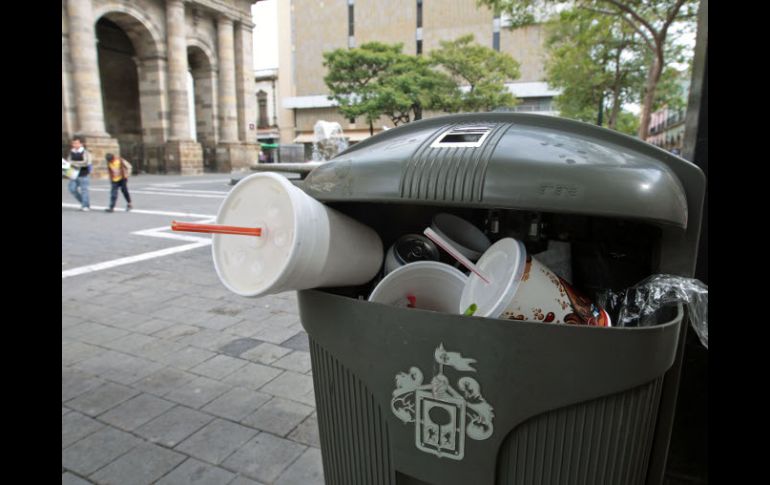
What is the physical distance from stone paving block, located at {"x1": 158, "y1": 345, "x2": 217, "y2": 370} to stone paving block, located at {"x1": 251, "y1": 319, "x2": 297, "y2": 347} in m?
0.39

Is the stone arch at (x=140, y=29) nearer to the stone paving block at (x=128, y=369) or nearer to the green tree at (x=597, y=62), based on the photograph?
the green tree at (x=597, y=62)

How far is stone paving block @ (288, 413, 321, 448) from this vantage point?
228cm

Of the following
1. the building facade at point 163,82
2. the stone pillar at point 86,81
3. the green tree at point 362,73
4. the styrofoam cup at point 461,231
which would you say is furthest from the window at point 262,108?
the styrofoam cup at point 461,231

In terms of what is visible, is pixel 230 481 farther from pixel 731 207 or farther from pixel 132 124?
pixel 132 124

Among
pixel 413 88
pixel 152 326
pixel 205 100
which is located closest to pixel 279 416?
pixel 152 326

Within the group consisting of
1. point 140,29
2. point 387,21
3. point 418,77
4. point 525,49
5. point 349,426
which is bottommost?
point 349,426

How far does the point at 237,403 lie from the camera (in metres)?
2.61

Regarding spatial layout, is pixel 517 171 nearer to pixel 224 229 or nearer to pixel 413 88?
pixel 224 229

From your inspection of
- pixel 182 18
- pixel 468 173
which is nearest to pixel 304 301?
pixel 468 173

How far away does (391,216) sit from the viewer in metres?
1.41

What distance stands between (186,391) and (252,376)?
1.20 ft

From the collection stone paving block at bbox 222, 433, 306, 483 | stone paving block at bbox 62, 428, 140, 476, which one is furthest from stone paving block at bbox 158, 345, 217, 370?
stone paving block at bbox 222, 433, 306, 483

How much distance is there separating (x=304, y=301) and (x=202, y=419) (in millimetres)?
1595

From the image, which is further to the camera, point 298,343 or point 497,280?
point 298,343
